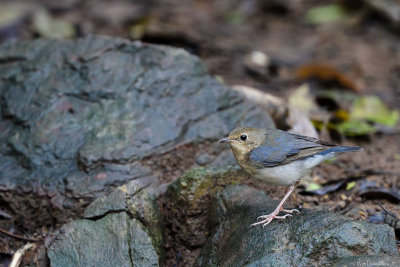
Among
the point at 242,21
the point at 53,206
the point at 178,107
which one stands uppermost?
the point at 178,107

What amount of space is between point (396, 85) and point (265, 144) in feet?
15.9

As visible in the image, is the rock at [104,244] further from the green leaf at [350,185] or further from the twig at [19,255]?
the green leaf at [350,185]

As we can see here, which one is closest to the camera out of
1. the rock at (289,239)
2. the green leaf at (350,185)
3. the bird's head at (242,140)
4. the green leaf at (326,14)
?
the rock at (289,239)

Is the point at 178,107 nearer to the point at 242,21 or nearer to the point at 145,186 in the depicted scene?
the point at 145,186

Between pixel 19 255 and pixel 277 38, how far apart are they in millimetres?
7432

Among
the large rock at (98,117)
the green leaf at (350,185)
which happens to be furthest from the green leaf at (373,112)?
the large rock at (98,117)

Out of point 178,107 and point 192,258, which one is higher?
point 178,107

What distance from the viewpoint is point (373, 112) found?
733 centimetres

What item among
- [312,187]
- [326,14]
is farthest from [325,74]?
[312,187]

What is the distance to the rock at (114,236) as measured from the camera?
172 inches

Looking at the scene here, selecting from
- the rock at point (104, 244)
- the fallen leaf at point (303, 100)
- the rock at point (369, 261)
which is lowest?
the fallen leaf at point (303, 100)

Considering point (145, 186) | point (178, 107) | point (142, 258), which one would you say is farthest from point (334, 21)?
point (142, 258)

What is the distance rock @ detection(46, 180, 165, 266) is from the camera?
14.3 feet

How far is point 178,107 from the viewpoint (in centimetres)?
580
